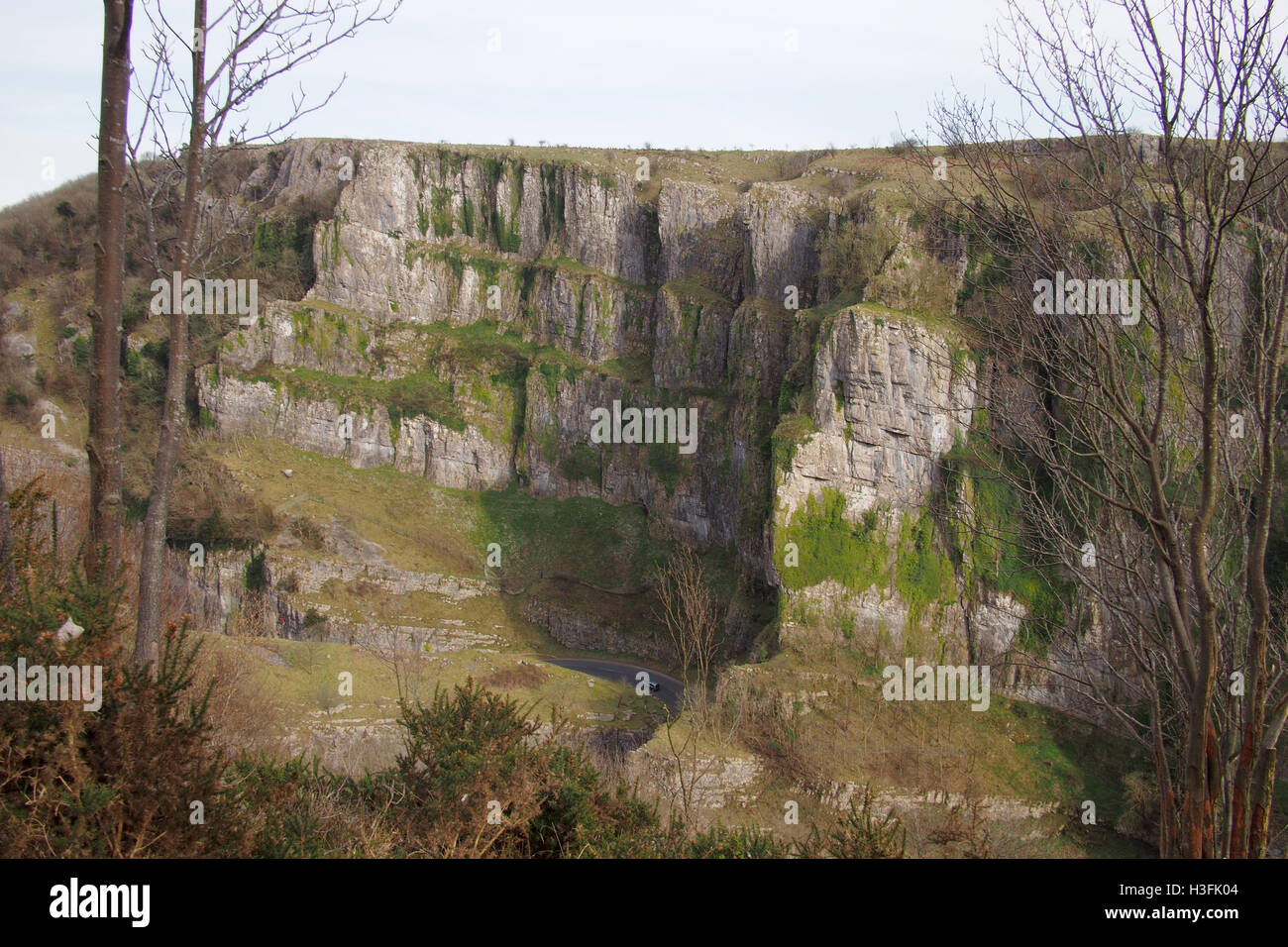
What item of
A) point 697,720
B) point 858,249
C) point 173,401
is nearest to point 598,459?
point 858,249

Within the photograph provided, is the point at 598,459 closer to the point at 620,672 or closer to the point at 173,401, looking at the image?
the point at 620,672

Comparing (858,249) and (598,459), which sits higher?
(858,249)

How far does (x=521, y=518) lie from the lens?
53.6 m

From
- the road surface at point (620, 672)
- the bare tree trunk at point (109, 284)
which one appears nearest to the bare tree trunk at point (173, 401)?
the bare tree trunk at point (109, 284)

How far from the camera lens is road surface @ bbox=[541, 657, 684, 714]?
40.8 meters

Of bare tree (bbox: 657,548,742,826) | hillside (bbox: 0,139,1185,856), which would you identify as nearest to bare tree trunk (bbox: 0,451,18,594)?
hillside (bbox: 0,139,1185,856)

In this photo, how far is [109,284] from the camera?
812 centimetres

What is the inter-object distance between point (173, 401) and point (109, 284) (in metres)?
1.19

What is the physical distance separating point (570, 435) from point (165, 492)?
4698cm

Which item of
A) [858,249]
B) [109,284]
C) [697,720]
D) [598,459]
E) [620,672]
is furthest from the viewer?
[598,459]

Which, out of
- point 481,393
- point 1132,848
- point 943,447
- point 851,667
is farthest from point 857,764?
point 481,393

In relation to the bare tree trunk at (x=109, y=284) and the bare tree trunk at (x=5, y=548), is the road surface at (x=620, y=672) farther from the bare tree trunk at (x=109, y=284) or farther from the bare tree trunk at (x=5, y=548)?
the bare tree trunk at (x=109, y=284)

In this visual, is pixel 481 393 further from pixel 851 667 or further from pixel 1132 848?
pixel 1132 848

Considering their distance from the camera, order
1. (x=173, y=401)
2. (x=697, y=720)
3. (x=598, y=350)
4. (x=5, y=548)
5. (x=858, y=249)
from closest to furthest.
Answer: (x=5, y=548) → (x=173, y=401) → (x=697, y=720) → (x=858, y=249) → (x=598, y=350)
